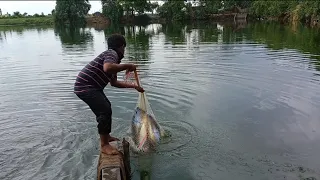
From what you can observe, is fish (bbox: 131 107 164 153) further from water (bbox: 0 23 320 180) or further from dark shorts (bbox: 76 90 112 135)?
dark shorts (bbox: 76 90 112 135)

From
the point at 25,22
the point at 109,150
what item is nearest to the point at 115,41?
the point at 109,150

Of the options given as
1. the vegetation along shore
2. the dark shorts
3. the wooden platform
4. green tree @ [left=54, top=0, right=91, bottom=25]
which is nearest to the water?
the wooden platform

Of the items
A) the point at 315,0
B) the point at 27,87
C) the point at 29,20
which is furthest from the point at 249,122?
the point at 29,20

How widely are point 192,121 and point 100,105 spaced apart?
2.93 meters

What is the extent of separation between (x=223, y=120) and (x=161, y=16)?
65.5 meters

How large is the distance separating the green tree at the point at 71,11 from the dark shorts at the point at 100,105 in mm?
69397

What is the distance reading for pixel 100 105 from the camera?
4.90 metres

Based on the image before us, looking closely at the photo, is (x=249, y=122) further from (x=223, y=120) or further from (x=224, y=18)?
(x=224, y=18)

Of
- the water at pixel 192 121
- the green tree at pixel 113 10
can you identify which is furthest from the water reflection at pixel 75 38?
the green tree at pixel 113 10

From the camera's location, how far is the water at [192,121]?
5.35 m

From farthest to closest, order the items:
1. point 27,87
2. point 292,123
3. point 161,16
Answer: point 161,16 < point 27,87 < point 292,123

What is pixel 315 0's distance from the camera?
123 feet

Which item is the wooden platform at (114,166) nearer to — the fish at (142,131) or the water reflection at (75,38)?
the fish at (142,131)

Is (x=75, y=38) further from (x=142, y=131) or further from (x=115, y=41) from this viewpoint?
(x=115, y=41)
